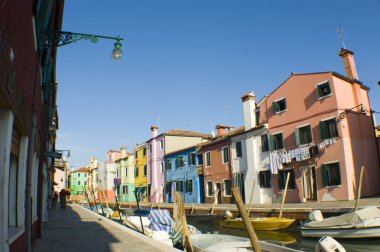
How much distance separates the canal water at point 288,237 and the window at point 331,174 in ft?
17.1

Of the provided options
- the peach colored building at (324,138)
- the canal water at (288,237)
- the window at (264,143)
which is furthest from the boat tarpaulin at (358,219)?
the window at (264,143)

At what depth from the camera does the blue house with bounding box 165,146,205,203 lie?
33938 mm

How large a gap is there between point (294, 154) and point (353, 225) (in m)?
10.5

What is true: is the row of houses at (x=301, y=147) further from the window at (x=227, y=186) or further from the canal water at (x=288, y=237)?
the canal water at (x=288, y=237)

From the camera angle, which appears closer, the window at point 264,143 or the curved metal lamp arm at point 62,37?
the curved metal lamp arm at point 62,37

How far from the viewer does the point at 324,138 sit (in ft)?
71.1

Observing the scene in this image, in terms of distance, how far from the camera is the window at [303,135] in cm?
2278

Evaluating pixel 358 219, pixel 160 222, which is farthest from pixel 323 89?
pixel 160 222

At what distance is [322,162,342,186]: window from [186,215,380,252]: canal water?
5.22 metres

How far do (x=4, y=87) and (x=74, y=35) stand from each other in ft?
19.1

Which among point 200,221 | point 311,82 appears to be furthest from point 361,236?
point 311,82

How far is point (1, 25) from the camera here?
290cm

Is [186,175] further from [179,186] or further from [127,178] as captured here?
[127,178]

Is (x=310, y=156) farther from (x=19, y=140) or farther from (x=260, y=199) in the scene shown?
(x=19, y=140)
